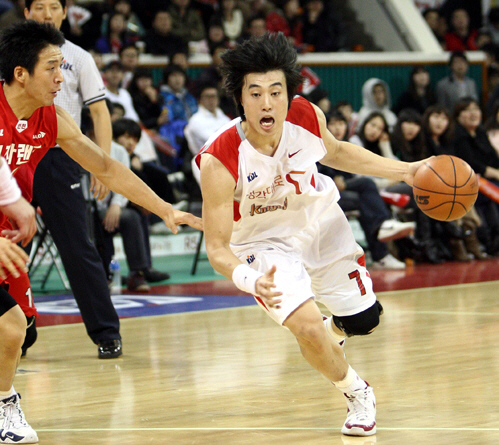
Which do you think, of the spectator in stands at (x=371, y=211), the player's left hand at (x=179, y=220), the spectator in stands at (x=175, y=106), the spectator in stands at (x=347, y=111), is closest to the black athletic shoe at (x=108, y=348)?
the player's left hand at (x=179, y=220)

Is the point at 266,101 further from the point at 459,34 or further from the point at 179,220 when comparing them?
the point at 459,34

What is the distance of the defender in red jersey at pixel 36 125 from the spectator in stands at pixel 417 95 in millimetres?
9903

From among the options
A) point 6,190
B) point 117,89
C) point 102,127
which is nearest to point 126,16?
point 117,89

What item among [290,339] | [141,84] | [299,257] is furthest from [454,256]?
[299,257]

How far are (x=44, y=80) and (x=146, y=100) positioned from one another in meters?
6.99

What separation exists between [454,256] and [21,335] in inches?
295

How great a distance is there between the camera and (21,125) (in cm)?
381

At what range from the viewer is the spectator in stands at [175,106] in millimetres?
10828

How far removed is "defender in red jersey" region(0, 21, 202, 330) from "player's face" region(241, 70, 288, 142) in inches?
20.7

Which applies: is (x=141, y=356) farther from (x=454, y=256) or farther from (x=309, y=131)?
(x=454, y=256)

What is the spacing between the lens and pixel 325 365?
3.47 meters

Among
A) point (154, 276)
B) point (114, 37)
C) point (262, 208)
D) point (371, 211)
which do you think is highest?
point (262, 208)

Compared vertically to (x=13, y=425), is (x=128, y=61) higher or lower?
lower

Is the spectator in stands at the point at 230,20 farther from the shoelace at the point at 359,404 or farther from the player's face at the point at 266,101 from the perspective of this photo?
the shoelace at the point at 359,404
